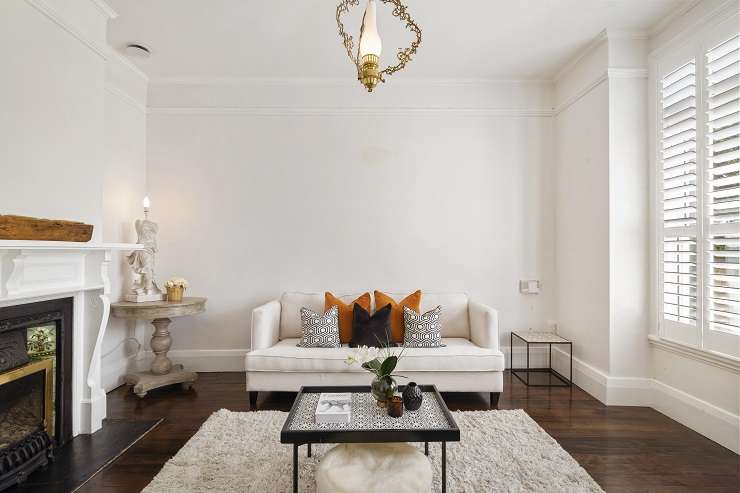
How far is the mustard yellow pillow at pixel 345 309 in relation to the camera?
3.59 meters

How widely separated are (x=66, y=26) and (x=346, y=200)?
8.22 feet

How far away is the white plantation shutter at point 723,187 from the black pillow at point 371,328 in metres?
2.27

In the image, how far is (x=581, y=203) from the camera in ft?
12.1

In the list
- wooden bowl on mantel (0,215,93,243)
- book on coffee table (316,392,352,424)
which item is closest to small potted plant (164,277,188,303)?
wooden bowl on mantel (0,215,93,243)

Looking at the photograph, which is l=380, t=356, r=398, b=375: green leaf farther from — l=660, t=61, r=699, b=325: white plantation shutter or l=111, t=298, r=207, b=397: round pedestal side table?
l=660, t=61, r=699, b=325: white plantation shutter

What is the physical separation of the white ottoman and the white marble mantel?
1874 mm

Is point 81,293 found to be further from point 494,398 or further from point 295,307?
point 494,398

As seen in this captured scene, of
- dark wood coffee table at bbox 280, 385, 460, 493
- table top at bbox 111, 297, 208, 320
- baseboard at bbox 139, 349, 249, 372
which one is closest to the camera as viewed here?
dark wood coffee table at bbox 280, 385, 460, 493

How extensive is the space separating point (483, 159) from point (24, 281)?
150 inches

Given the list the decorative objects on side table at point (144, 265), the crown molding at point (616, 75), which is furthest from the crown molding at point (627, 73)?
the decorative objects on side table at point (144, 265)

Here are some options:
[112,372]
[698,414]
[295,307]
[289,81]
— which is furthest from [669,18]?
[112,372]

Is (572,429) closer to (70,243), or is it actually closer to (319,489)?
(319,489)

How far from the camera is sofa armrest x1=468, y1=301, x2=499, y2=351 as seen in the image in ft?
11.0

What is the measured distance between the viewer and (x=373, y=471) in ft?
5.51
